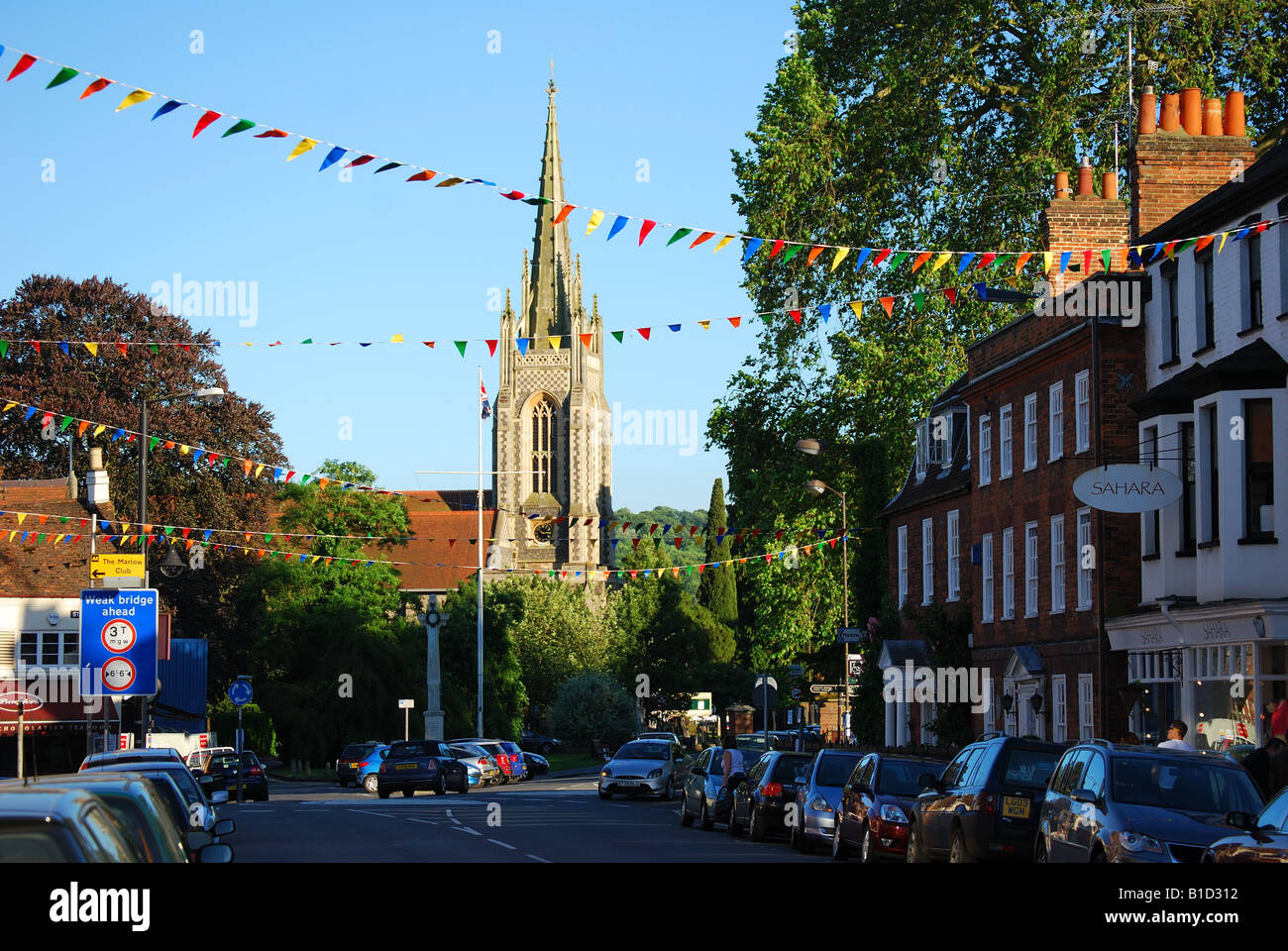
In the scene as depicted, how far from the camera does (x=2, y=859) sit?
5.93 metres

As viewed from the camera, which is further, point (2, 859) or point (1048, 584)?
point (1048, 584)

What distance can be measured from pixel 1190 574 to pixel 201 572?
37120mm

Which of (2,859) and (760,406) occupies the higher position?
(760,406)

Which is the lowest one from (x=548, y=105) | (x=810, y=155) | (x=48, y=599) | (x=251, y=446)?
(x=48, y=599)

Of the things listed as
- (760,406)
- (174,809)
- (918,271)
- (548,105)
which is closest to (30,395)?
(760,406)

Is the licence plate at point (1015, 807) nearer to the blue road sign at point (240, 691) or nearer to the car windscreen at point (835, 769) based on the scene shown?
the car windscreen at point (835, 769)

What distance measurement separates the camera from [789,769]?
26141 mm

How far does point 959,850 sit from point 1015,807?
0.67 metres

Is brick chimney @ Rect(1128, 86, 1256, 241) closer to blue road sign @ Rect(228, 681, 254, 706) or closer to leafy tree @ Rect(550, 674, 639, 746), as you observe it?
blue road sign @ Rect(228, 681, 254, 706)

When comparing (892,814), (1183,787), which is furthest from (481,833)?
(1183,787)

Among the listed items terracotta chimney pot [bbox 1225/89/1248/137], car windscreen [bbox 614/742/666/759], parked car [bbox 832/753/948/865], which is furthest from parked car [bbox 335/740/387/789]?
parked car [bbox 832/753/948/865]

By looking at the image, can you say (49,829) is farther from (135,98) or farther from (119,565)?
(119,565)

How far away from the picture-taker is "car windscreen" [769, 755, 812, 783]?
2597cm

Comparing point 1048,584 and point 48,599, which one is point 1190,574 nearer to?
point 1048,584
